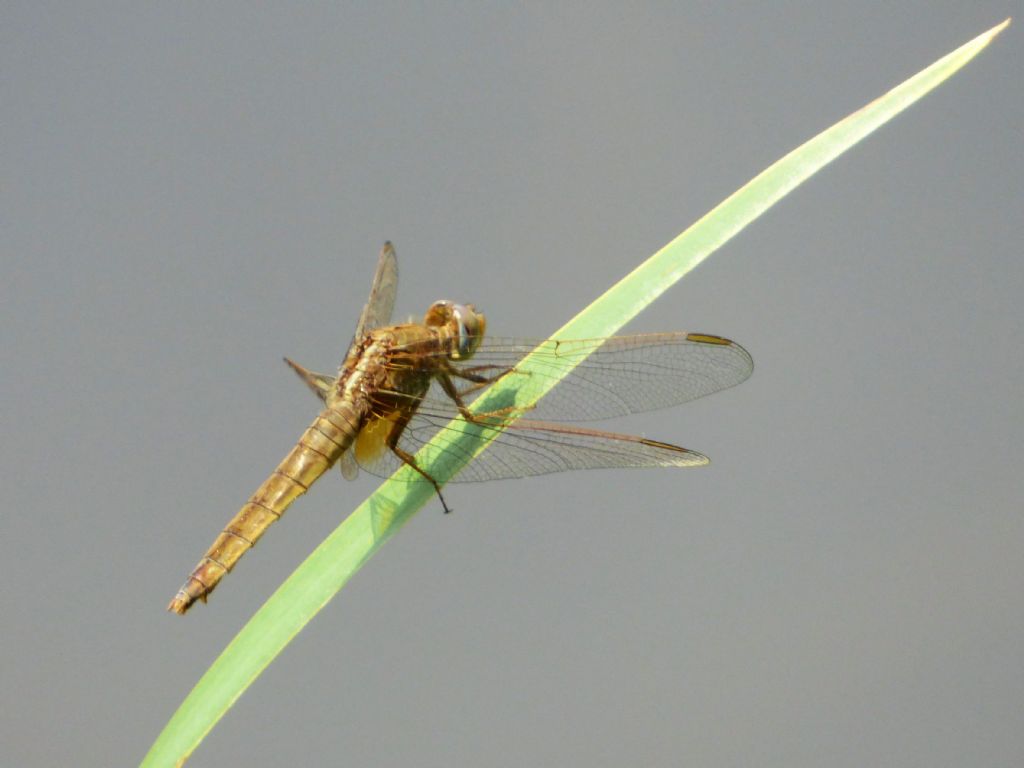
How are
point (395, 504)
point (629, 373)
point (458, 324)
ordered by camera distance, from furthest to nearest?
point (458, 324) < point (629, 373) < point (395, 504)

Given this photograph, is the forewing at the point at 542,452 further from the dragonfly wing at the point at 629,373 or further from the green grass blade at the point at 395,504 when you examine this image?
the green grass blade at the point at 395,504

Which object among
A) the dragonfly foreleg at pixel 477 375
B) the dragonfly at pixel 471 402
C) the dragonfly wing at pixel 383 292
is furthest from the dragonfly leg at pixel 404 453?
the dragonfly wing at pixel 383 292

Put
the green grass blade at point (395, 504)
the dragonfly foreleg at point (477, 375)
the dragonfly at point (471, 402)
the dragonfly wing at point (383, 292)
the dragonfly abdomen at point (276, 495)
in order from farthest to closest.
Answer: the dragonfly wing at point (383, 292)
the dragonfly foreleg at point (477, 375)
the dragonfly at point (471, 402)
the dragonfly abdomen at point (276, 495)
the green grass blade at point (395, 504)

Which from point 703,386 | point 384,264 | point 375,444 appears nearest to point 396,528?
point 375,444

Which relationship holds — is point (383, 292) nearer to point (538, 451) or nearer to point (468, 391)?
point (468, 391)

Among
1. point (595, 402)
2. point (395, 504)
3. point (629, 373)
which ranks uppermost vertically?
point (629, 373)

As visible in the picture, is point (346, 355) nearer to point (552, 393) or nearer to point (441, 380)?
point (441, 380)

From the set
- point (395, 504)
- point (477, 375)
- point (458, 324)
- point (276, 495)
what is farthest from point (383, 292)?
point (395, 504)

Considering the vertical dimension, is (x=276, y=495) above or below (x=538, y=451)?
below
